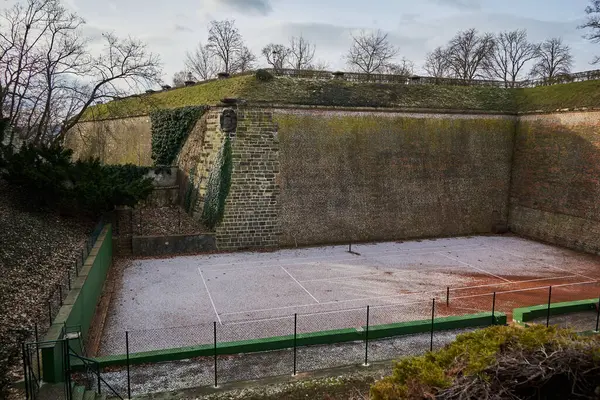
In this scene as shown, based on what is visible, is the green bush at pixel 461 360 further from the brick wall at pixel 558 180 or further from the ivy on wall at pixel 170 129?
the ivy on wall at pixel 170 129

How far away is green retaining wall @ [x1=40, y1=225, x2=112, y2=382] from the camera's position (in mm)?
7469

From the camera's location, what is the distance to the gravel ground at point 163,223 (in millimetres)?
18891

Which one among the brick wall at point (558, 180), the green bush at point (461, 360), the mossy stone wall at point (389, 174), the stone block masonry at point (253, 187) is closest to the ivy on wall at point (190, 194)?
the stone block masonry at point (253, 187)

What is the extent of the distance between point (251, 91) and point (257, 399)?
15192 mm

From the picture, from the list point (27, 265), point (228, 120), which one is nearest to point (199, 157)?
point (228, 120)

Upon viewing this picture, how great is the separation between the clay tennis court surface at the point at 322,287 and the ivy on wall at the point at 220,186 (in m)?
1.83

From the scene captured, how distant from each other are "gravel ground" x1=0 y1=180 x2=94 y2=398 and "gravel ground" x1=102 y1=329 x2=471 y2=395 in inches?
72.9

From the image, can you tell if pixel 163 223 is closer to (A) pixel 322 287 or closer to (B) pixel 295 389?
(A) pixel 322 287

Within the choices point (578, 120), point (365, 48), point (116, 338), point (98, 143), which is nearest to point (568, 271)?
point (578, 120)

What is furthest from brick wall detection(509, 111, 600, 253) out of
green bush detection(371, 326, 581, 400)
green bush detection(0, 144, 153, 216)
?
green bush detection(0, 144, 153, 216)

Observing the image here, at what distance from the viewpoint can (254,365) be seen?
9.30 metres

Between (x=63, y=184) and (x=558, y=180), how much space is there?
2061cm

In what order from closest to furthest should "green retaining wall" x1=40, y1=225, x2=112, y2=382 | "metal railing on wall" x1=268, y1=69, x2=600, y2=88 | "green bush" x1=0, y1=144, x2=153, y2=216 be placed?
"green retaining wall" x1=40, y1=225, x2=112, y2=382 < "green bush" x1=0, y1=144, x2=153, y2=216 < "metal railing on wall" x1=268, y1=69, x2=600, y2=88

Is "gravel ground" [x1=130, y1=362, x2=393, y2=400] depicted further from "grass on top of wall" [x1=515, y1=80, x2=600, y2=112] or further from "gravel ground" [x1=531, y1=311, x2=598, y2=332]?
"grass on top of wall" [x1=515, y1=80, x2=600, y2=112]
